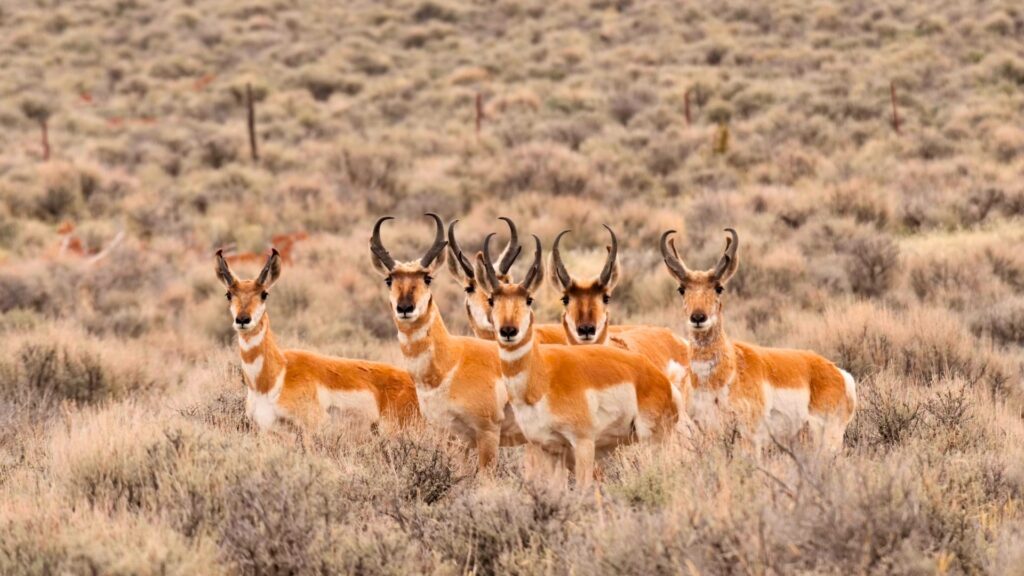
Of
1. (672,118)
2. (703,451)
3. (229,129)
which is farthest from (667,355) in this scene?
(229,129)

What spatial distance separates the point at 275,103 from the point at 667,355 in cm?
2666

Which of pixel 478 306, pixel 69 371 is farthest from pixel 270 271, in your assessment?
pixel 69 371

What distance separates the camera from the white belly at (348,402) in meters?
7.94

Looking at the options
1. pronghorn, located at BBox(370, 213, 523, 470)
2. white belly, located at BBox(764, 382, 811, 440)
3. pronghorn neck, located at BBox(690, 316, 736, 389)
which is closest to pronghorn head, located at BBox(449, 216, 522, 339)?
pronghorn, located at BBox(370, 213, 523, 470)

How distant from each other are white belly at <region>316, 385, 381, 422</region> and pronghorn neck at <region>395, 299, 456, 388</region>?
71 centimetres

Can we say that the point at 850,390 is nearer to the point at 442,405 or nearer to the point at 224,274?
the point at 442,405

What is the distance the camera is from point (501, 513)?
539cm

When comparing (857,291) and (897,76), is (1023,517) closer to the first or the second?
(857,291)

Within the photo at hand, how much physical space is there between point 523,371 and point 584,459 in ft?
2.11

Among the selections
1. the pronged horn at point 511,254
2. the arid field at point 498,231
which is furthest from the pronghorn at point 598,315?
the arid field at point 498,231

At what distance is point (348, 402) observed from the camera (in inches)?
314

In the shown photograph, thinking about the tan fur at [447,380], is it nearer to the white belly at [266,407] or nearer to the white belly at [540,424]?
the white belly at [540,424]

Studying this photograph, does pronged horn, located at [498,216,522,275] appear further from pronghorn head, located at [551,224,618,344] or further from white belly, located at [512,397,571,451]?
white belly, located at [512,397,571,451]

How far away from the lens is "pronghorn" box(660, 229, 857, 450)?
708cm
